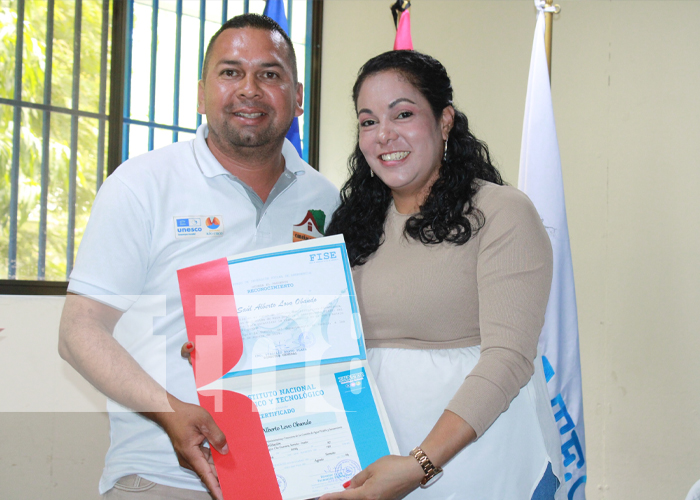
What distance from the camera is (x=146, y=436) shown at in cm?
143

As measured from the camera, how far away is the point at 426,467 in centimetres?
115

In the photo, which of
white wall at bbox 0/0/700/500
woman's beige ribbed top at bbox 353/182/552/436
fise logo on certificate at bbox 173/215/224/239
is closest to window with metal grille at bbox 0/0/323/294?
white wall at bbox 0/0/700/500

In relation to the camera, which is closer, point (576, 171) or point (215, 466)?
point (215, 466)

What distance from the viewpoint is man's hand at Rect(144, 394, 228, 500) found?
1.19 metres

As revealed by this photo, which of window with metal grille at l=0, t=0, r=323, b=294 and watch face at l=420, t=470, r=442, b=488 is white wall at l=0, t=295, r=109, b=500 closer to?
window with metal grille at l=0, t=0, r=323, b=294

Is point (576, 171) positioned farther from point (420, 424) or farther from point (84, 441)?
point (84, 441)

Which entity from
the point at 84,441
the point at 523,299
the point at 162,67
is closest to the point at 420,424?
the point at 523,299

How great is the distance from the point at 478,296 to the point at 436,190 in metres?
0.31

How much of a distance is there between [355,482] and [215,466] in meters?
0.30

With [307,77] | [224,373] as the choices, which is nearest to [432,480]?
[224,373]

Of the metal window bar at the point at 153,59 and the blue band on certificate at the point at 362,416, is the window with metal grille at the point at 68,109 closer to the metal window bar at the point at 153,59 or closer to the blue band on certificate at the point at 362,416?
the metal window bar at the point at 153,59

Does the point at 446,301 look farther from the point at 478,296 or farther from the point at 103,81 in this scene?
the point at 103,81

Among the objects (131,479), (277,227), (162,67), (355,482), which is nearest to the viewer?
(355,482)

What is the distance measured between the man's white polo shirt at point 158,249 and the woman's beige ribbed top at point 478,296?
1.23ft
